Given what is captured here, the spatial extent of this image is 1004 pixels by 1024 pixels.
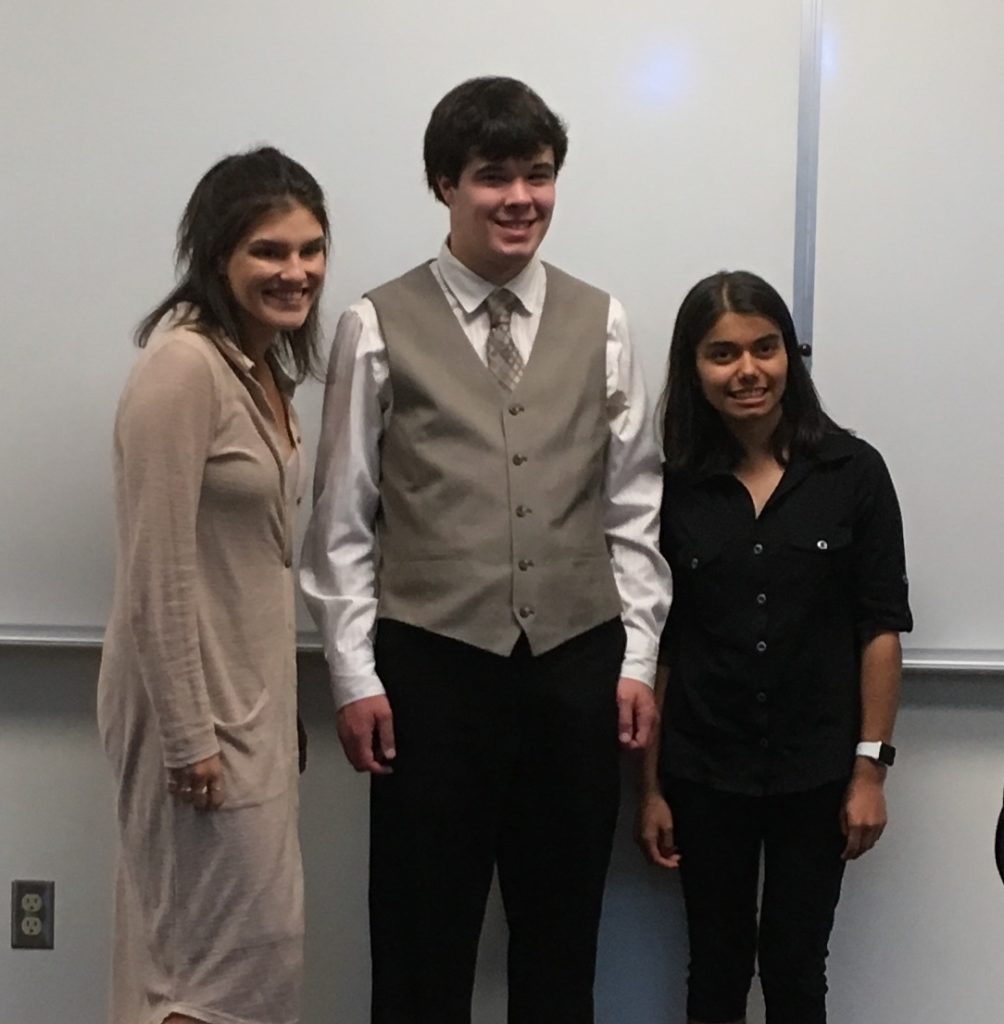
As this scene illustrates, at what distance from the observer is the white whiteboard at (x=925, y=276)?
1631mm

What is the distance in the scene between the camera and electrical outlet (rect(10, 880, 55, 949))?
1.83m

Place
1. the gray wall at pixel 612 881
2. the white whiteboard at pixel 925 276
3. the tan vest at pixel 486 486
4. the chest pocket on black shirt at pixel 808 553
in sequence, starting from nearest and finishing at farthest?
the tan vest at pixel 486 486 → the chest pocket on black shirt at pixel 808 553 → the white whiteboard at pixel 925 276 → the gray wall at pixel 612 881

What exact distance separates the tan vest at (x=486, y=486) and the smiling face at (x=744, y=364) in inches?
6.5

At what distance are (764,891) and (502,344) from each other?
31.8 inches

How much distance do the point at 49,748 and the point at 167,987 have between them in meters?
0.65

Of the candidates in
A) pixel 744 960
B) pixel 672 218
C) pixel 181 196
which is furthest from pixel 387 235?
pixel 744 960

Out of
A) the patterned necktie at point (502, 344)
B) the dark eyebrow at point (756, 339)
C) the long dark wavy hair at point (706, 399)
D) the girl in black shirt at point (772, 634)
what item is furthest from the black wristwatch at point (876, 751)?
the patterned necktie at point (502, 344)

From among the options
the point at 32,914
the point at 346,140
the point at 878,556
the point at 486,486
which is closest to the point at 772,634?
the point at 878,556

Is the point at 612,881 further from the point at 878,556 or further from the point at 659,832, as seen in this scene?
the point at 878,556

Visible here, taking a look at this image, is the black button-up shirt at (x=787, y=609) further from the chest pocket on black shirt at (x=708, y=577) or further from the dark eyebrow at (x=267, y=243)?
the dark eyebrow at (x=267, y=243)

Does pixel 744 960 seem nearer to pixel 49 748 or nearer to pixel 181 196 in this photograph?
pixel 49 748

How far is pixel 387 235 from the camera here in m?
1.69

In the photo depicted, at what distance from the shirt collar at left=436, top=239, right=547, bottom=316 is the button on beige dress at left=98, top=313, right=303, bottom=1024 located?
0.31m

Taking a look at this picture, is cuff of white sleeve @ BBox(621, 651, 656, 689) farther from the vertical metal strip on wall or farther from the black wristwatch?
the vertical metal strip on wall
